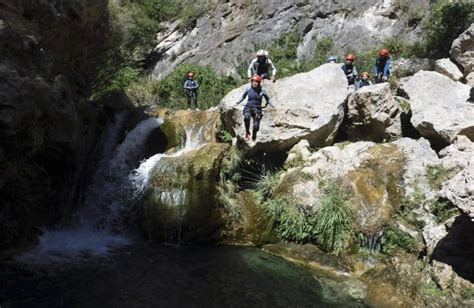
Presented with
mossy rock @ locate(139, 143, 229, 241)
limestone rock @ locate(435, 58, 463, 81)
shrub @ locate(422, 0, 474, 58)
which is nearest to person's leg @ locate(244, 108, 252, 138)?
mossy rock @ locate(139, 143, 229, 241)

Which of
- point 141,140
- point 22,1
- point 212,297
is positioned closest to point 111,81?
point 141,140

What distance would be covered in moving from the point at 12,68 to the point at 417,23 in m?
18.5

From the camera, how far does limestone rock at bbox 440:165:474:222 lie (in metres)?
8.28

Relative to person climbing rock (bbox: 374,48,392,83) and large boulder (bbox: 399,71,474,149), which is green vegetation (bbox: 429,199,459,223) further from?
person climbing rock (bbox: 374,48,392,83)

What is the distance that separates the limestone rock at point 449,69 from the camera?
14984 millimetres

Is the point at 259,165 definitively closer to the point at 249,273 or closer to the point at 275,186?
the point at 275,186

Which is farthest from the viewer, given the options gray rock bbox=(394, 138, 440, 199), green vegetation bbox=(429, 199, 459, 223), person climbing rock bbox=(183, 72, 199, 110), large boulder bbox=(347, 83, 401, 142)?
person climbing rock bbox=(183, 72, 199, 110)

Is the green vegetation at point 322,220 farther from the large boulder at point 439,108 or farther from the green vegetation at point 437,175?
the large boulder at point 439,108

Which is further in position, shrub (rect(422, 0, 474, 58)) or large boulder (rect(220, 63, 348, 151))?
shrub (rect(422, 0, 474, 58))

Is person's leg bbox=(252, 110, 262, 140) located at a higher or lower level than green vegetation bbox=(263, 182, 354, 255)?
higher

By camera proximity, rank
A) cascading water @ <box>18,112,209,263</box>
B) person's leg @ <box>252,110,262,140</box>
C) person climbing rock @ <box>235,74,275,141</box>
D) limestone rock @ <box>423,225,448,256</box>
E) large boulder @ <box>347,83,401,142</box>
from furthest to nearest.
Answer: large boulder @ <box>347,83,401,142</box>, person's leg @ <box>252,110,262,140</box>, person climbing rock @ <box>235,74,275,141</box>, cascading water @ <box>18,112,209,263</box>, limestone rock @ <box>423,225,448,256</box>

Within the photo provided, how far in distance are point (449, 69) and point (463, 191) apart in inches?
316

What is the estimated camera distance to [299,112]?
1334 centimetres

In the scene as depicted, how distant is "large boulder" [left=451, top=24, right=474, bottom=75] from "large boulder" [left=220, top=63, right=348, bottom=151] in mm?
4041
